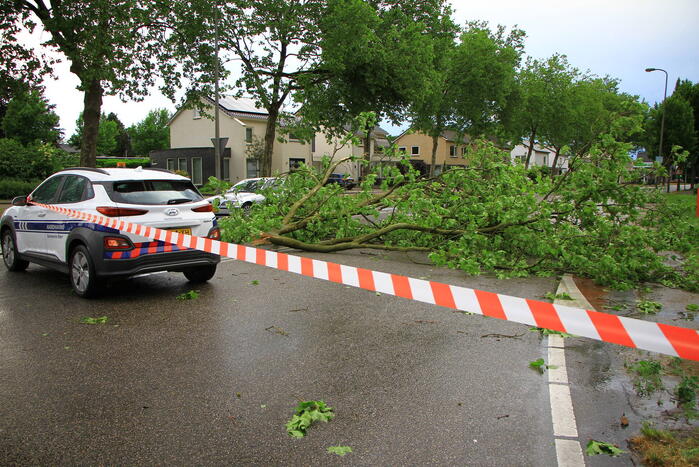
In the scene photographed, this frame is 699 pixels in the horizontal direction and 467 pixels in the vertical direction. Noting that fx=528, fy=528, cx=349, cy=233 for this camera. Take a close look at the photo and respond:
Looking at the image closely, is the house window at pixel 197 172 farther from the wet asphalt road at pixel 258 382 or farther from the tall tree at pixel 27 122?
the wet asphalt road at pixel 258 382

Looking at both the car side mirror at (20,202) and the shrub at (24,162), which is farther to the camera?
the shrub at (24,162)

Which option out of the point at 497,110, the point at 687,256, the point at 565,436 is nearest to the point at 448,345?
the point at 565,436

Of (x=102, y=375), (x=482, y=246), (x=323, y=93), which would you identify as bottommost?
(x=102, y=375)

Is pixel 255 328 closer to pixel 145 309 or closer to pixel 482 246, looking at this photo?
pixel 145 309

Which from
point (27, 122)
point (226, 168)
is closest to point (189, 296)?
point (226, 168)

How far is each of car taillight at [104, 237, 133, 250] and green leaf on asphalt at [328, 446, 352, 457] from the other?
4.30 m

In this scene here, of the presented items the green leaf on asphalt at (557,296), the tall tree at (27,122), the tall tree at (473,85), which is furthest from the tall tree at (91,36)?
the tall tree at (27,122)

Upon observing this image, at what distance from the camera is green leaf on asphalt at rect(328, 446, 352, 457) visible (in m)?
3.04

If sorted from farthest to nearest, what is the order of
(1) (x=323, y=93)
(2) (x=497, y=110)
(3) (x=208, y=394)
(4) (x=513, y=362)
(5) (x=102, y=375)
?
(2) (x=497, y=110) → (1) (x=323, y=93) → (4) (x=513, y=362) → (5) (x=102, y=375) → (3) (x=208, y=394)

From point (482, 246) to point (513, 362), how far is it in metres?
4.87

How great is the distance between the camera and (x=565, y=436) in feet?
10.7

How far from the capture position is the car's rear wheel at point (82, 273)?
6.42 meters

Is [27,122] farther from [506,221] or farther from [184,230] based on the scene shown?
[506,221]

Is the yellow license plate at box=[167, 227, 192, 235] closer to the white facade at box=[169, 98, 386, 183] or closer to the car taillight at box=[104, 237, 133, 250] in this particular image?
the car taillight at box=[104, 237, 133, 250]
